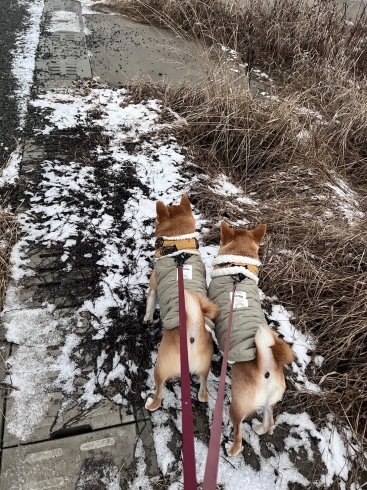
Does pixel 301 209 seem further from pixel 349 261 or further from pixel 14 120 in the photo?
pixel 14 120

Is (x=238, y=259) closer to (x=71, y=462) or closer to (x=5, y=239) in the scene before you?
(x=71, y=462)

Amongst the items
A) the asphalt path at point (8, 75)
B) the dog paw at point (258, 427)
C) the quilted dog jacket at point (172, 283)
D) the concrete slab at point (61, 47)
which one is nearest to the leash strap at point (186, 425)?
the quilted dog jacket at point (172, 283)

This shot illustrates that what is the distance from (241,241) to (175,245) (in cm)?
46

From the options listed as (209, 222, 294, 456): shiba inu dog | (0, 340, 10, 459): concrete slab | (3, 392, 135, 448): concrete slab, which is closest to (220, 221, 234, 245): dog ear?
(209, 222, 294, 456): shiba inu dog

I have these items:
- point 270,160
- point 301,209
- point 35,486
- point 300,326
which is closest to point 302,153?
point 270,160

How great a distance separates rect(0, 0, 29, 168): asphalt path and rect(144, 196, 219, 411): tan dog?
2.15m

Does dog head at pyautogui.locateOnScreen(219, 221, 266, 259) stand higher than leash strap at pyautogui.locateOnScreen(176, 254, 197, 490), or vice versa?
leash strap at pyautogui.locateOnScreen(176, 254, 197, 490)

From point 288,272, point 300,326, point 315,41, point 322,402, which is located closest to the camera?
point 322,402

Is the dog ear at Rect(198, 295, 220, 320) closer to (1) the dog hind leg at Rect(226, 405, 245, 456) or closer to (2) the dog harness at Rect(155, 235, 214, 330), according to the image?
(2) the dog harness at Rect(155, 235, 214, 330)

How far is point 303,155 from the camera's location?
4098mm

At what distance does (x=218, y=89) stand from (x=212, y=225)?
6.61 ft

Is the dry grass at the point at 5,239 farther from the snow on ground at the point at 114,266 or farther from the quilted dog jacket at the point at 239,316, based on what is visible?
the quilted dog jacket at the point at 239,316

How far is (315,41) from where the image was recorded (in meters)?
6.06

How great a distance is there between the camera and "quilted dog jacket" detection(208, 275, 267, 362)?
1770 mm
